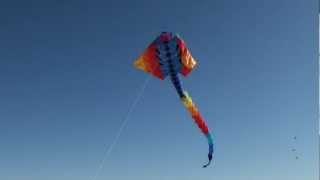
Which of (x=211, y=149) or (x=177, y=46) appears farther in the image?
(x=177, y=46)

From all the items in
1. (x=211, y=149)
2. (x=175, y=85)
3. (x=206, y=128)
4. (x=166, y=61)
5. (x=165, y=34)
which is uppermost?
(x=165, y=34)

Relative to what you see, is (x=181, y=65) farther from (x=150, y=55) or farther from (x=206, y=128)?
(x=206, y=128)

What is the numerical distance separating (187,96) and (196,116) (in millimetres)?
2098

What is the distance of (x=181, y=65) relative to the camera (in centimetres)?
3825

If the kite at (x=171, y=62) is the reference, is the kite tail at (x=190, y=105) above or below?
below

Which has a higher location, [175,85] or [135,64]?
[135,64]

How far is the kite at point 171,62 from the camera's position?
3828 cm

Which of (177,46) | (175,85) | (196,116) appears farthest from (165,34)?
(196,116)

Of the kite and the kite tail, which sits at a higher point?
the kite

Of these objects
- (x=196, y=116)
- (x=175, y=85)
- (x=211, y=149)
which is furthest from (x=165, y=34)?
(x=211, y=149)

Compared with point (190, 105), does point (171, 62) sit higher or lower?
higher

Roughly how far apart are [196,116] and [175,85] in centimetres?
381

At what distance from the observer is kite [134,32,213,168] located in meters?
38.3

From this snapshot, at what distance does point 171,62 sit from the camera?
126 feet
